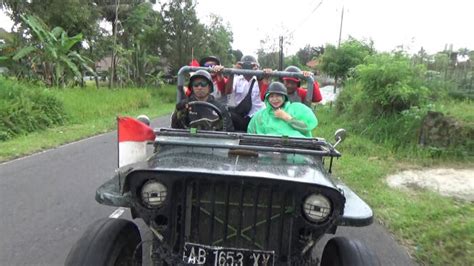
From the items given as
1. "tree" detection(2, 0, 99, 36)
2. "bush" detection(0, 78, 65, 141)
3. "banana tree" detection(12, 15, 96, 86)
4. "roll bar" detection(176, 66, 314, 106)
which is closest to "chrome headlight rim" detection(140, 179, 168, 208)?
"roll bar" detection(176, 66, 314, 106)

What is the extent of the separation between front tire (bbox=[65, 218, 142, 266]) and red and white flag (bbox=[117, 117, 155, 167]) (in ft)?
1.80

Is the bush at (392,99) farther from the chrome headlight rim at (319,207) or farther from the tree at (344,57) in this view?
the tree at (344,57)

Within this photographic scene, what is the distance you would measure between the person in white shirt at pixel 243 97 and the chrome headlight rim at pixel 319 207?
8.91 ft

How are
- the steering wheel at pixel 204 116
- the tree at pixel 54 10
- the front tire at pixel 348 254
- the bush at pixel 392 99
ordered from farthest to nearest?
the tree at pixel 54 10
the bush at pixel 392 99
the steering wheel at pixel 204 116
the front tire at pixel 348 254

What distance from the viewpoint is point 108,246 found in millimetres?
2889

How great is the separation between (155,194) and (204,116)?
1624 mm

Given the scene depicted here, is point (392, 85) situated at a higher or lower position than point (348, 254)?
higher

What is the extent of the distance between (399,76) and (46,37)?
12.0 m

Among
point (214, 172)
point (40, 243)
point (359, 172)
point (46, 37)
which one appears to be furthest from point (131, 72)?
point (214, 172)

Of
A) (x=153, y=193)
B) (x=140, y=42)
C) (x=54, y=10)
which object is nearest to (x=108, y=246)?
(x=153, y=193)

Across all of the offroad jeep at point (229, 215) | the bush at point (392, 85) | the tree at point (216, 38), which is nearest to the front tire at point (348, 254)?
the offroad jeep at point (229, 215)

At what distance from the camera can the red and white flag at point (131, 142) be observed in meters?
3.50

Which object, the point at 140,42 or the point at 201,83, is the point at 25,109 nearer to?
the point at 201,83

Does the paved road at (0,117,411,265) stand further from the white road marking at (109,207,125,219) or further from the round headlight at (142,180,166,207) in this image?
the round headlight at (142,180,166,207)
